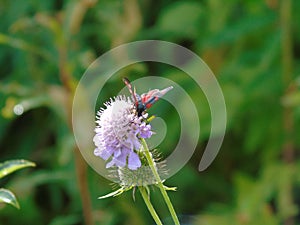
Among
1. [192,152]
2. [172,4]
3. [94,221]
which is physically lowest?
[94,221]

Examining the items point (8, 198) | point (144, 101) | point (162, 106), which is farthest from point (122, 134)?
point (162, 106)

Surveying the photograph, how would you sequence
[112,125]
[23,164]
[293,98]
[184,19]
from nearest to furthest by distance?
[112,125] → [23,164] → [293,98] → [184,19]

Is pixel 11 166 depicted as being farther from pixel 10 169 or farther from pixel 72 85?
pixel 72 85

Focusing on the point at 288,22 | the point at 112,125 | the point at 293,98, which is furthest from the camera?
the point at 288,22

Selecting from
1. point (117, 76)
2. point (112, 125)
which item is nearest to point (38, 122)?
point (117, 76)

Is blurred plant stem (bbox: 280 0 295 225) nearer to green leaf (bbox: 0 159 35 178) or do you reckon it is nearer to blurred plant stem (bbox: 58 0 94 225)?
blurred plant stem (bbox: 58 0 94 225)

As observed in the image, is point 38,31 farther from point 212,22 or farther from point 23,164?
point 23,164

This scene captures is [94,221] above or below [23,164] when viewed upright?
above
